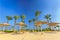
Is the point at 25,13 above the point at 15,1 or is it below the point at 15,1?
below

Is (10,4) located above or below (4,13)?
above

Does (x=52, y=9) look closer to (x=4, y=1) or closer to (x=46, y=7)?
(x=46, y=7)

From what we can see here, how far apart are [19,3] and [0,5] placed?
0.51 metres

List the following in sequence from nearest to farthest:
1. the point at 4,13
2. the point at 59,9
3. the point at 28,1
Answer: the point at 59,9, the point at 28,1, the point at 4,13

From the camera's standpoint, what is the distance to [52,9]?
3246mm

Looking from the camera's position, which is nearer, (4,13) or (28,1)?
(28,1)

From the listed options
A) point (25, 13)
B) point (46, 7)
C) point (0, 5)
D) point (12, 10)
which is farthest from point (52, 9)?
point (0, 5)

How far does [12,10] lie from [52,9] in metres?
1.10

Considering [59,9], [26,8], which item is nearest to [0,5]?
[26,8]

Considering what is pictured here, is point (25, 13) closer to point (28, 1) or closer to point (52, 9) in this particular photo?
point (28, 1)

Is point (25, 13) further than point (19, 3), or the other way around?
point (25, 13)

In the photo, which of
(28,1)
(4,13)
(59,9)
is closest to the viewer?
(59,9)

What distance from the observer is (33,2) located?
3277 millimetres

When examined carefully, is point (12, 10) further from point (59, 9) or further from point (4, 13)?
point (59, 9)
